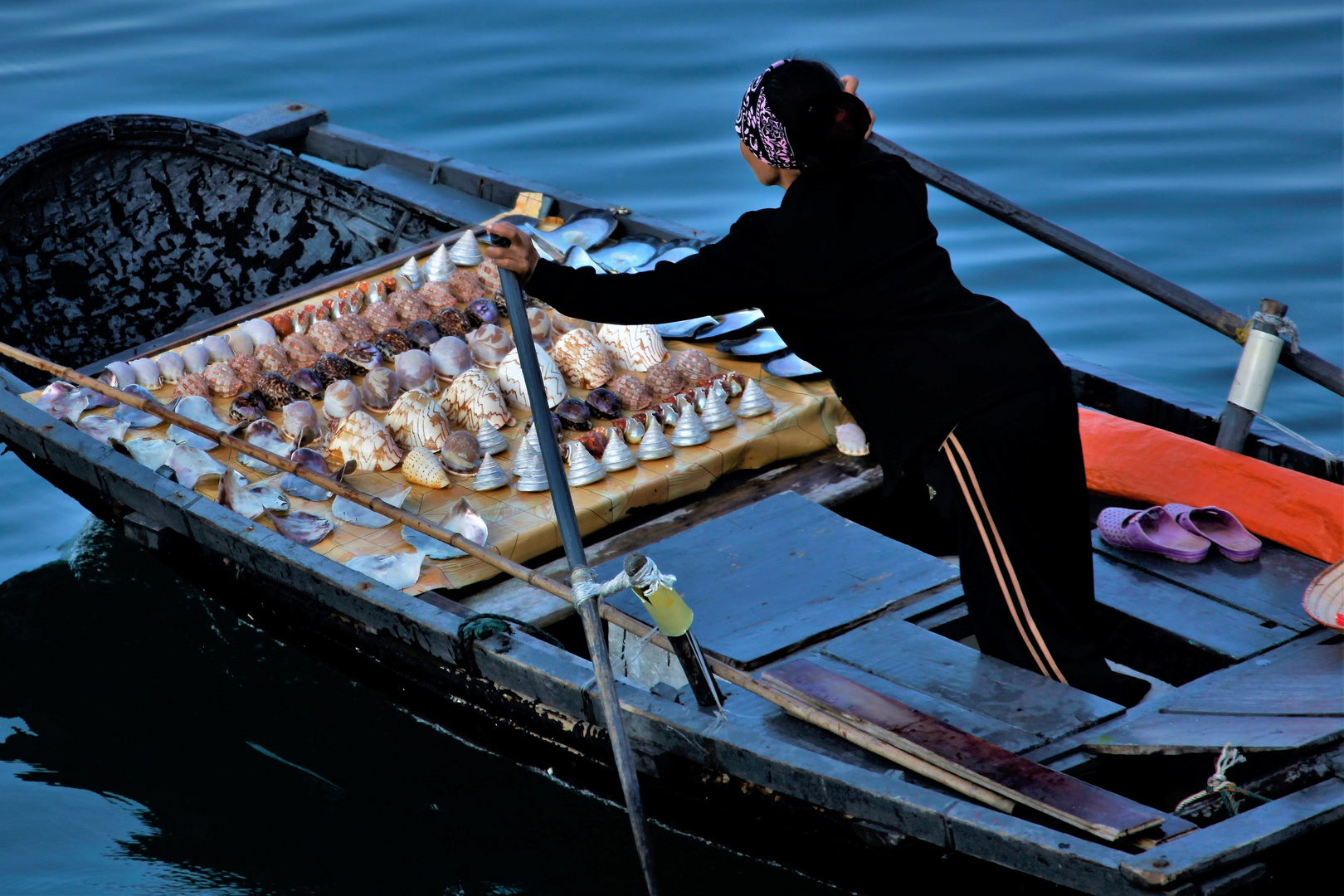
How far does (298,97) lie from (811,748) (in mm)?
8210

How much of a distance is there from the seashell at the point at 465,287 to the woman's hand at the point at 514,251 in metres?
2.05

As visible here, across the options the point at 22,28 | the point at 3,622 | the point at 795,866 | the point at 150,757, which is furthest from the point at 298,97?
the point at 795,866

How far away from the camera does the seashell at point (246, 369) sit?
468cm

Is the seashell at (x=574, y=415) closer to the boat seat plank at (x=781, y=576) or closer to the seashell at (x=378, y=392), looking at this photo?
the seashell at (x=378, y=392)

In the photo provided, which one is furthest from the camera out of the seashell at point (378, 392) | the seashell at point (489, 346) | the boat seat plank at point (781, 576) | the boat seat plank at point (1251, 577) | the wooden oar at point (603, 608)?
the seashell at point (489, 346)

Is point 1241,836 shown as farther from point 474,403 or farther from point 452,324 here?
point 452,324

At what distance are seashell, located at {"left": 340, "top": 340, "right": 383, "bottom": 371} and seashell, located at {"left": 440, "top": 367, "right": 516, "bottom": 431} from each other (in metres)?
0.35

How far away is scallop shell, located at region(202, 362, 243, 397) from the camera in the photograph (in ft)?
15.2

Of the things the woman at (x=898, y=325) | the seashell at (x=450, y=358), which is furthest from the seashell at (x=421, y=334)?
the woman at (x=898, y=325)

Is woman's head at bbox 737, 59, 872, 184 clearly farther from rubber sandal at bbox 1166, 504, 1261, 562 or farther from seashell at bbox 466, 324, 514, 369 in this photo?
seashell at bbox 466, 324, 514, 369

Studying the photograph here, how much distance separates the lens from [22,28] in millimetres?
11359

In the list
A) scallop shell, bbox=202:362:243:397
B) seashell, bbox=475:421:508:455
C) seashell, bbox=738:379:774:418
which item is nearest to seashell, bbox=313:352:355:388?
scallop shell, bbox=202:362:243:397

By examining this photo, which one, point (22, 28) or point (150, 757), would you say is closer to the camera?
point (150, 757)

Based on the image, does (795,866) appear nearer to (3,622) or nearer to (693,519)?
(693,519)
